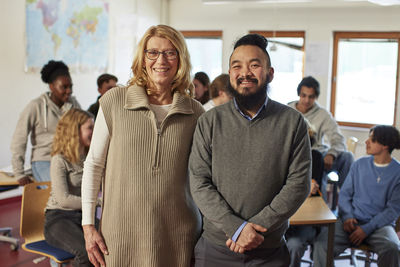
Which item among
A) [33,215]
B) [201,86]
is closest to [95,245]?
[33,215]

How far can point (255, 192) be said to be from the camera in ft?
5.53

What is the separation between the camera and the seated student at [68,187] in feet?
8.77

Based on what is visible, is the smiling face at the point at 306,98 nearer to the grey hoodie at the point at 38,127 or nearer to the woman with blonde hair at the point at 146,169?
the grey hoodie at the point at 38,127

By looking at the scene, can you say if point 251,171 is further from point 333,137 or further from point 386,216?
point 333,137

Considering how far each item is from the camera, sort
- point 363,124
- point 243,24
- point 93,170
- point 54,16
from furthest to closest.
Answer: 1. point 243,24
2. point 363,124
3. point 54,16
4. point 93,170

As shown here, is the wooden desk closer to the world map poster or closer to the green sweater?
the green sweater

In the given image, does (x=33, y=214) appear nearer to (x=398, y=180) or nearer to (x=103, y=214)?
(x=103, y=214)

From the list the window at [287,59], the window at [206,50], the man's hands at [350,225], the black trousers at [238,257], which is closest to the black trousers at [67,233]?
the black trousers at [238,257]

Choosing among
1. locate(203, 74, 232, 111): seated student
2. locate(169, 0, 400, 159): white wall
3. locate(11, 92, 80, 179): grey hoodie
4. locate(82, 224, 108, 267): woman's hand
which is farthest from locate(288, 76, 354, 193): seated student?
locate(82, 224, 108, 267): woman's hand

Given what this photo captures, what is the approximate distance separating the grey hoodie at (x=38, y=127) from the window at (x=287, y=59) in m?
3.98

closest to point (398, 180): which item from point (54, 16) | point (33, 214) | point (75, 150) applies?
point (75, 150)

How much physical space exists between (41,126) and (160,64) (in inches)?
94.5

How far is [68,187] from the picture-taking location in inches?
112

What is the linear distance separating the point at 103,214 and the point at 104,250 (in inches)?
5.3
